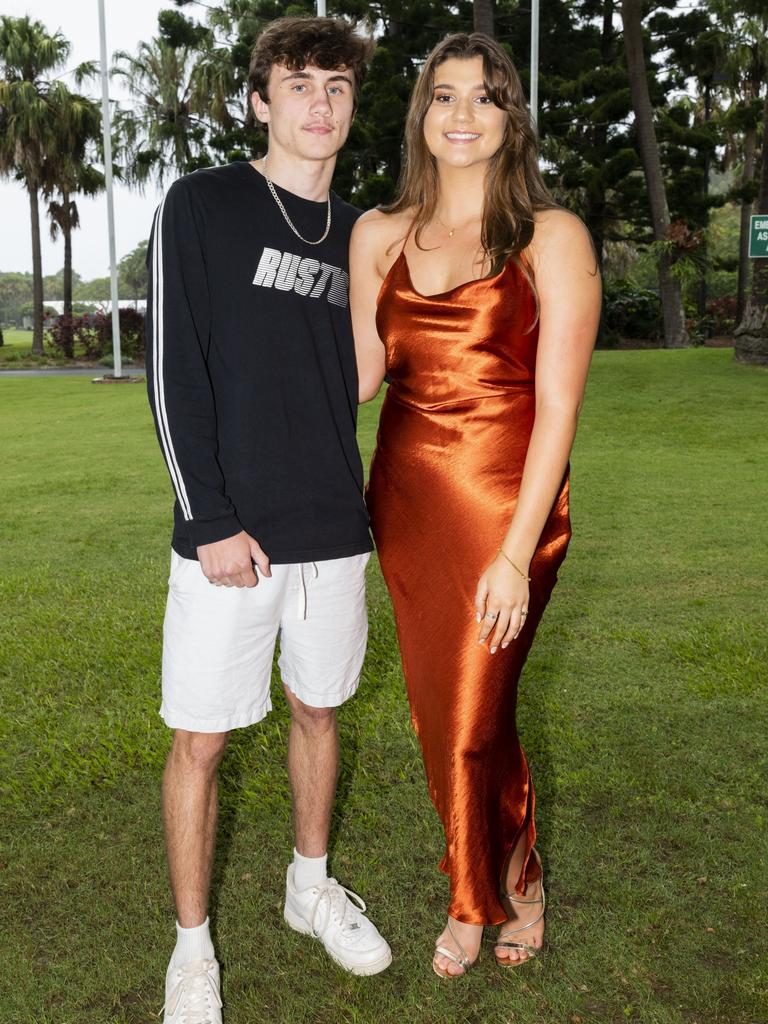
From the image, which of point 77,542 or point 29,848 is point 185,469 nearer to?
point 29,848

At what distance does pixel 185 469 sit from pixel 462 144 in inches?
37.2

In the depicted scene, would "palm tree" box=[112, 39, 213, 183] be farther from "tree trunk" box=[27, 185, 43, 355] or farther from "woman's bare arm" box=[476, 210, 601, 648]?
"woman's bare arm" box=[476, 210, 601, 648]

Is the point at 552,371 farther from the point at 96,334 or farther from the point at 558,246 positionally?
the point at 96,334

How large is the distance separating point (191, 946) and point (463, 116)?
6.41 feet

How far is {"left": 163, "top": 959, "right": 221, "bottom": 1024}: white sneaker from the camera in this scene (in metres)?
Answer: 2.20

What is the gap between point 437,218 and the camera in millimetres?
2375

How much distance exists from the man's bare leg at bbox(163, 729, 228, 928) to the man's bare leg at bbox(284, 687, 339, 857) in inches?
12.7

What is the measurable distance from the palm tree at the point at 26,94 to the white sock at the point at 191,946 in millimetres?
30051

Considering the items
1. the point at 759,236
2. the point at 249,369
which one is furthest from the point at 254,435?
the point at 759,236

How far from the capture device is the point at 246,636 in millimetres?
2285

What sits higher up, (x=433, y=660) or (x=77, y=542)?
(x=433, y=660)

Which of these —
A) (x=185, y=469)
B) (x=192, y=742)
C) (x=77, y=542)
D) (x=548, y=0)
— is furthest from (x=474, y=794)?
(x=548, y=0)

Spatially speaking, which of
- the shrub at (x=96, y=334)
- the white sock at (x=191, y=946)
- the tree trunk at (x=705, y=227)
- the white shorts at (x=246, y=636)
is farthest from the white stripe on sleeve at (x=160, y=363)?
Answer: the shrub at (x=96, y=334)

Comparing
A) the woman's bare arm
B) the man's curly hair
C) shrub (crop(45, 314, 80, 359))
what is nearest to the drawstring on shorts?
the woman's bare arm
